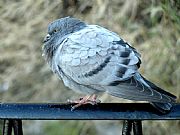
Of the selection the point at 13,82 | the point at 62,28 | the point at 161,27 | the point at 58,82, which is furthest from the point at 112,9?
the point at 62,28

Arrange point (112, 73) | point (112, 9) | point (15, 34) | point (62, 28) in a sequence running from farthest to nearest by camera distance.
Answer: point (15, 34), point (112, 9), point (62, 28), point (112, 73)

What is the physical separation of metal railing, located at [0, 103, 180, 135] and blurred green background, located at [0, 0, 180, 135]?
2.17 m

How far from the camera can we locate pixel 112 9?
475 centimetres

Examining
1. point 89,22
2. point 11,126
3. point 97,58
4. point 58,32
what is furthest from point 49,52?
point 89,22

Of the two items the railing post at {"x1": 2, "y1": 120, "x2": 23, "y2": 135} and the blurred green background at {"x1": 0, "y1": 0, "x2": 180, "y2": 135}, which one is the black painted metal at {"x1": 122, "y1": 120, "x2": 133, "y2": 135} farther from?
the blurred green background at {"x1": 0, "y1": 0, "x2": 180, "y2": 135}

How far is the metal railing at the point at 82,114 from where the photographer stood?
196cm

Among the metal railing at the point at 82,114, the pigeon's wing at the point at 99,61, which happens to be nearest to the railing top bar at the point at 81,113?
the metal railing at the point at 82,114

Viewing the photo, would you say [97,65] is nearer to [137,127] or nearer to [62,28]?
[62,28]

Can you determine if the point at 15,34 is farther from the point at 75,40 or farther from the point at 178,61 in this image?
the point at 75,40

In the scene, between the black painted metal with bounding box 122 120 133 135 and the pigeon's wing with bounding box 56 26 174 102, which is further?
the pigeon's wing with bounding box 56 26 174 102

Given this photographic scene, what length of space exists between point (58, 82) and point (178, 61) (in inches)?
44.0

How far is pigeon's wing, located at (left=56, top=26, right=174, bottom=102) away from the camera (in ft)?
8.20

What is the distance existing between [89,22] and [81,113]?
2839mm

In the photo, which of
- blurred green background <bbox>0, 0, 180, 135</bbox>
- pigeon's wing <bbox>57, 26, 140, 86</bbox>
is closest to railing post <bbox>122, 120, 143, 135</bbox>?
pigeon's wing <bbox>57, 26, 140, 86</bbox>
